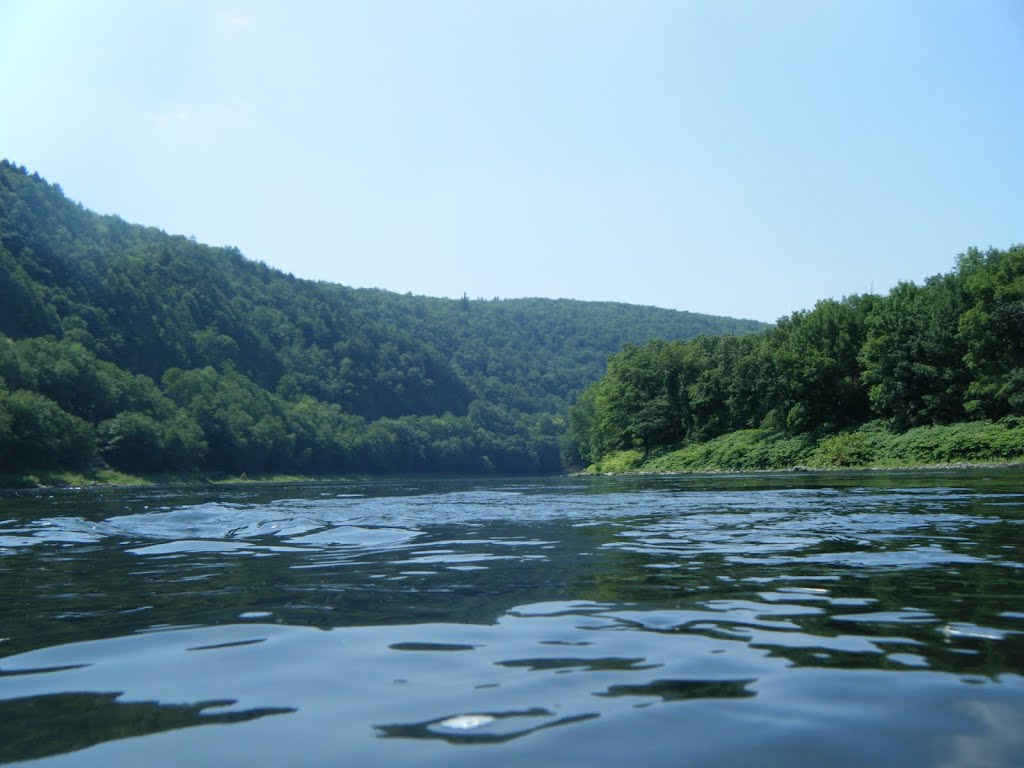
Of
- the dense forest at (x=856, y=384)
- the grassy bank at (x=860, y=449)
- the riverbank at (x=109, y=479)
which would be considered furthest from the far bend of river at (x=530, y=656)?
the riverbank at (x=109, y=479)

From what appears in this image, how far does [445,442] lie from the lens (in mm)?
187250

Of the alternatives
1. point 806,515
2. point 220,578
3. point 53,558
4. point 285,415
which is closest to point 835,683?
point 220,578

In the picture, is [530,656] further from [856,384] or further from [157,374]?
[157,374]

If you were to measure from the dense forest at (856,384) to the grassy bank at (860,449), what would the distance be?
0.41ft

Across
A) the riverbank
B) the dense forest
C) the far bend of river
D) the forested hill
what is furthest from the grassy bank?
the forested hill

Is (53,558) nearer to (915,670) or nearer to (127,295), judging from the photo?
(915,670)

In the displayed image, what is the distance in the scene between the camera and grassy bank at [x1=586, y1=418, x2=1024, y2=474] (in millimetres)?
56044

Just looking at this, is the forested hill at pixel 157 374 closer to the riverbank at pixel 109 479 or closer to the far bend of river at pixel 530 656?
the riverbank at pixel 109 479

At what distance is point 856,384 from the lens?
246 ft

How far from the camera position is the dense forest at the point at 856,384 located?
198 feet

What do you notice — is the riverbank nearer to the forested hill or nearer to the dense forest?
the forested hill

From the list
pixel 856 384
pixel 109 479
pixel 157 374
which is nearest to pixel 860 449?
pixel 856 384

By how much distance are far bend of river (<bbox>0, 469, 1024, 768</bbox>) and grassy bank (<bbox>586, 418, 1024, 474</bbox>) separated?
48.7 meters

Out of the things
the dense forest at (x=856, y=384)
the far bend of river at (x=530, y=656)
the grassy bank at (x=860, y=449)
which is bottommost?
the far bend of river at (x=530, y=656)
